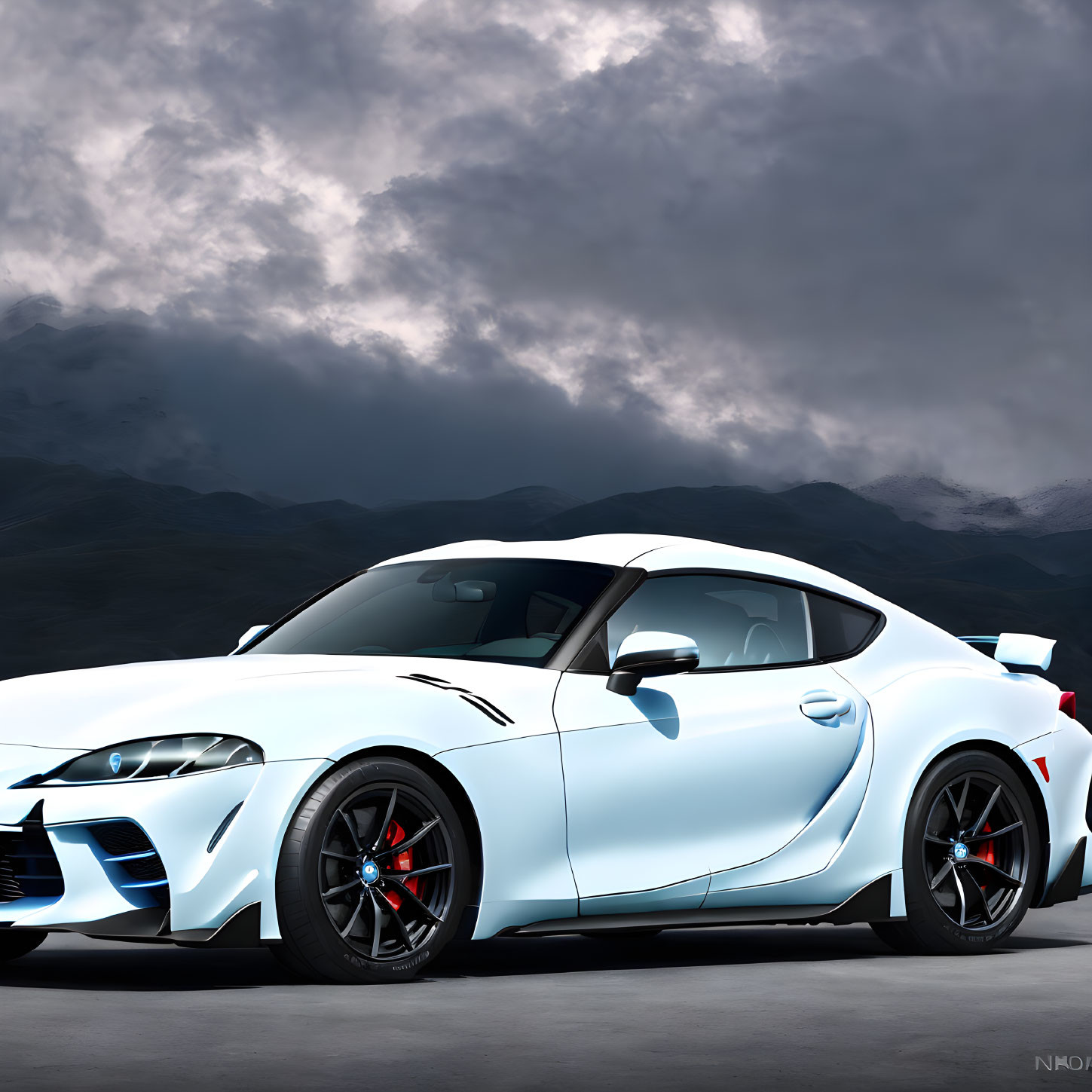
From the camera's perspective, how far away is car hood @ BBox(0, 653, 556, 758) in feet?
19.6

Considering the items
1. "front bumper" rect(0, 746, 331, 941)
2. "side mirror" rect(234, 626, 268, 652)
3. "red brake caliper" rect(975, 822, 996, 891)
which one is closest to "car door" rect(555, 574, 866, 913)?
"red brake caliper" rect(975, 822, 996, 891)

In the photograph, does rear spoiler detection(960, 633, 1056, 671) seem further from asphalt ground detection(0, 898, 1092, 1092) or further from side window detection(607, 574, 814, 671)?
asphalt ground detection(0, 898, 1092, 1092)

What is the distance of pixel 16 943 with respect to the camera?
6840mm

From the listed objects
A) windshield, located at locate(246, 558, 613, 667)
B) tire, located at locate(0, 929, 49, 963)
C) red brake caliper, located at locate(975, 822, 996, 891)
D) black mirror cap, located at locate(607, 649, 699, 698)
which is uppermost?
windshield, located at locate(246, 558, 613, 667)

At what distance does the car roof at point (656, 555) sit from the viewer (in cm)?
738

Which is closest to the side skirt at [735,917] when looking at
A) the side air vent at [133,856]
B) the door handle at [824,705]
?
the door handle at [824,705]

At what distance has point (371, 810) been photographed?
20.2 ft

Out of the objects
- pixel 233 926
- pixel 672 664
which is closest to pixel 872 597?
pixel 672 664

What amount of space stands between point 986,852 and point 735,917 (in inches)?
54.2

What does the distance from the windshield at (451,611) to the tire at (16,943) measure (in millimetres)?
1443

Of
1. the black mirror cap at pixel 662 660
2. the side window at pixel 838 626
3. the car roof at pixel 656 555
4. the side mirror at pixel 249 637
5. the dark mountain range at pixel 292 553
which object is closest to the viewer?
the black mirror cap at pixel 662 660

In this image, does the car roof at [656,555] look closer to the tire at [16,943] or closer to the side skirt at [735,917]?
the side skirt at [735,917]

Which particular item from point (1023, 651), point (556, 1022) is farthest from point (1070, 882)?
point (556, 1022)

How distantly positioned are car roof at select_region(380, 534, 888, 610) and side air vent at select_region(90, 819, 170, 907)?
2101 millimetres
